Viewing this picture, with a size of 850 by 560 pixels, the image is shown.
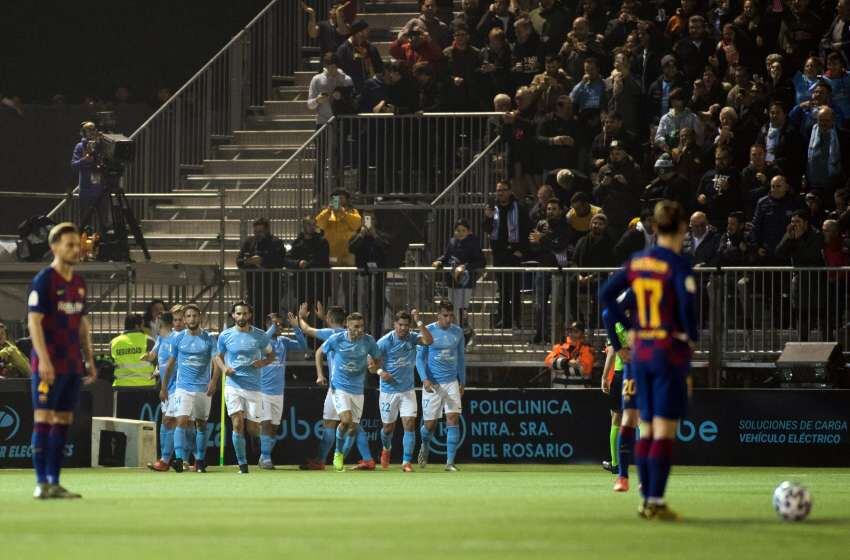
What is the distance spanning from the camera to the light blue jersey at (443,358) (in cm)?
2548

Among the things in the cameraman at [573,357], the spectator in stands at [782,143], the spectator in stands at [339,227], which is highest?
the spectator in stands at [782,143]

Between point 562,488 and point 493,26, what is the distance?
13.3m

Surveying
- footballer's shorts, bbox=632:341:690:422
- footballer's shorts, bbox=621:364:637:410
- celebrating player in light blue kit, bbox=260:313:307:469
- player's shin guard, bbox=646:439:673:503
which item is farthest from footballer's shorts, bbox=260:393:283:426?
player's shin guard, bbox=646:439:673:503

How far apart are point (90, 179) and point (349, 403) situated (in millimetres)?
5443

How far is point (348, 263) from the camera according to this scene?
28.1 metres

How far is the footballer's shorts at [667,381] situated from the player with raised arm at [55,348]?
197 inches

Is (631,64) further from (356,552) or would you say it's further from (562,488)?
(356,552)

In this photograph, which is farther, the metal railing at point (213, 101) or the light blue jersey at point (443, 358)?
the metal railing at point (213, 101)

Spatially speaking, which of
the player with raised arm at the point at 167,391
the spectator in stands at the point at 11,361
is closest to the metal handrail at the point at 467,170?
the player with raised arm at the point at 167,391

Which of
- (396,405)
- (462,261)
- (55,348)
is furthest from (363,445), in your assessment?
(55,348)

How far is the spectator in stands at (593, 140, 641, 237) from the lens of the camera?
86.1 feet

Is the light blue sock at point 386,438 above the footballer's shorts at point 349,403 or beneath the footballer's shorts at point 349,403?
beneath

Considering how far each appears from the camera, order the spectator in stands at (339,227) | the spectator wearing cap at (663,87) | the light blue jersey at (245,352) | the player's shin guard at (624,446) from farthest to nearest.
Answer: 1. the spectator in stands at (339,227)
2. the spectator wearing cap at (663,87)
3. the light blue jersey at (245,352)
4. the player's shin guard at (624,446)

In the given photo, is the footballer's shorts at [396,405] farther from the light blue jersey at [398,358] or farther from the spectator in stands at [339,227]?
the spectator in stands at [339,227]
